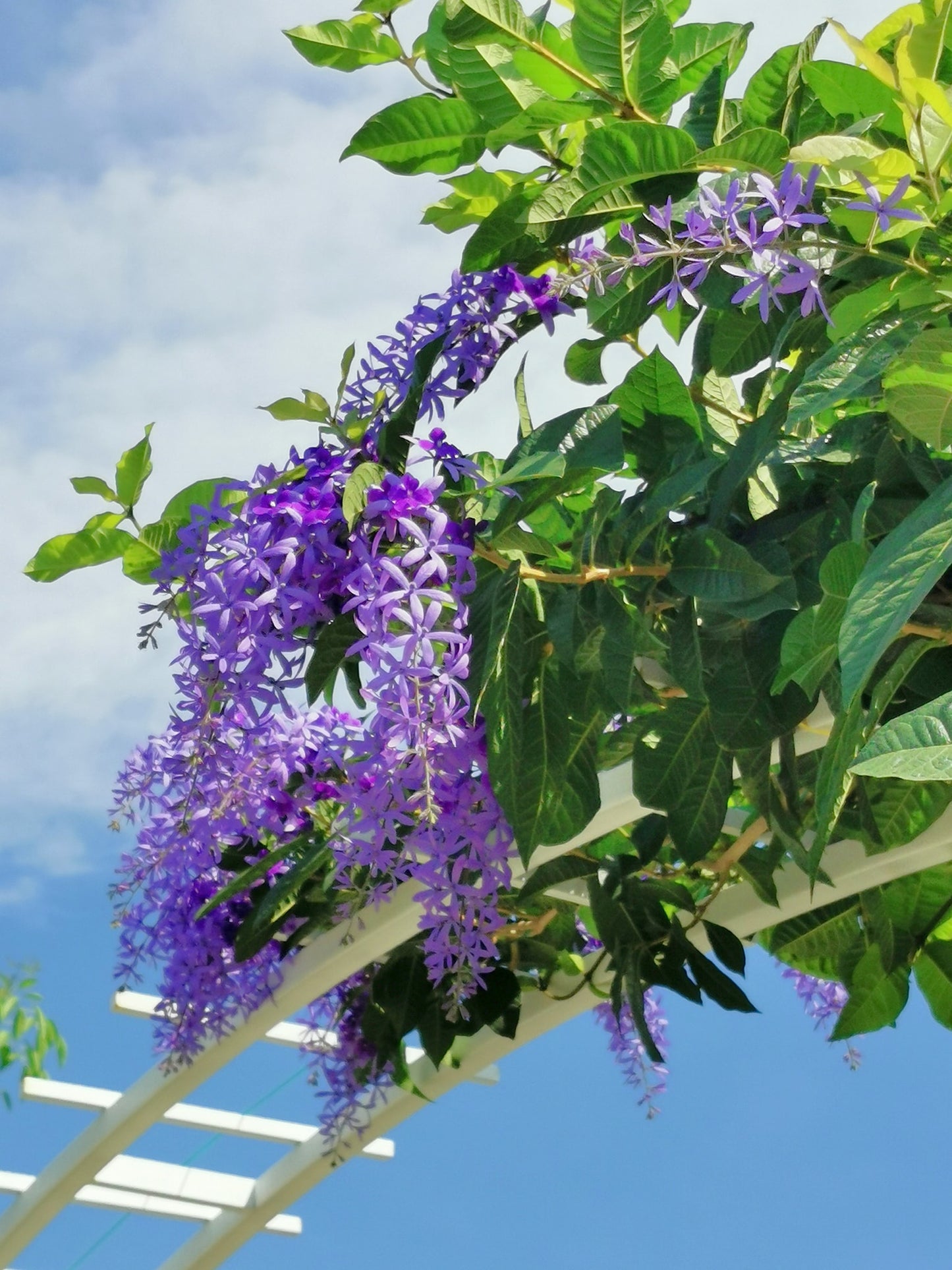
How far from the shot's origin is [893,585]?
91 centimetres

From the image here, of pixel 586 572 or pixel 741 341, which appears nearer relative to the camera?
pixel 586 572

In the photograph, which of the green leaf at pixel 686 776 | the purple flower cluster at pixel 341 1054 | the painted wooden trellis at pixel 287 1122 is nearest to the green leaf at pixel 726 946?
the painted wooden trellis at pixel 287 1122

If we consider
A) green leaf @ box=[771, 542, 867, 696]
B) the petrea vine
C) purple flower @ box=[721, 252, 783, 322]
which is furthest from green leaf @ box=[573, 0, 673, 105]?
green leaf @ box=[771, 542, 867, 696]

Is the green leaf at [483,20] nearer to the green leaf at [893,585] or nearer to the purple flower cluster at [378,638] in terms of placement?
the purple flower cluster at [378,638]

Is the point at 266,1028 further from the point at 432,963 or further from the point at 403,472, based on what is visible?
the point at 403,472

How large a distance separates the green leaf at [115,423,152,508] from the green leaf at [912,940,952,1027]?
1499 mm

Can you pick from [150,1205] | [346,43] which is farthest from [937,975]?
[150,1205]

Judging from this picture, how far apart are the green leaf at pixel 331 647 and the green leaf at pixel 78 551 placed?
0.29 m

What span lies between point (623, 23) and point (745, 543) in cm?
48

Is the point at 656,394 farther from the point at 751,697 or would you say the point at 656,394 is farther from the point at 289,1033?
the point at 289,1033

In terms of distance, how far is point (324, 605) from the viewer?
134 cm

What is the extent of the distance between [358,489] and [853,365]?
44cm

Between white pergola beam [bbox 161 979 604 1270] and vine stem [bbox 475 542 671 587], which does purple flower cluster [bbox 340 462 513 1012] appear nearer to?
vine stem [bbox 475 542 671 587]

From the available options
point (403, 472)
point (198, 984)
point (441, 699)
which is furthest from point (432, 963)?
point (198, 984)
